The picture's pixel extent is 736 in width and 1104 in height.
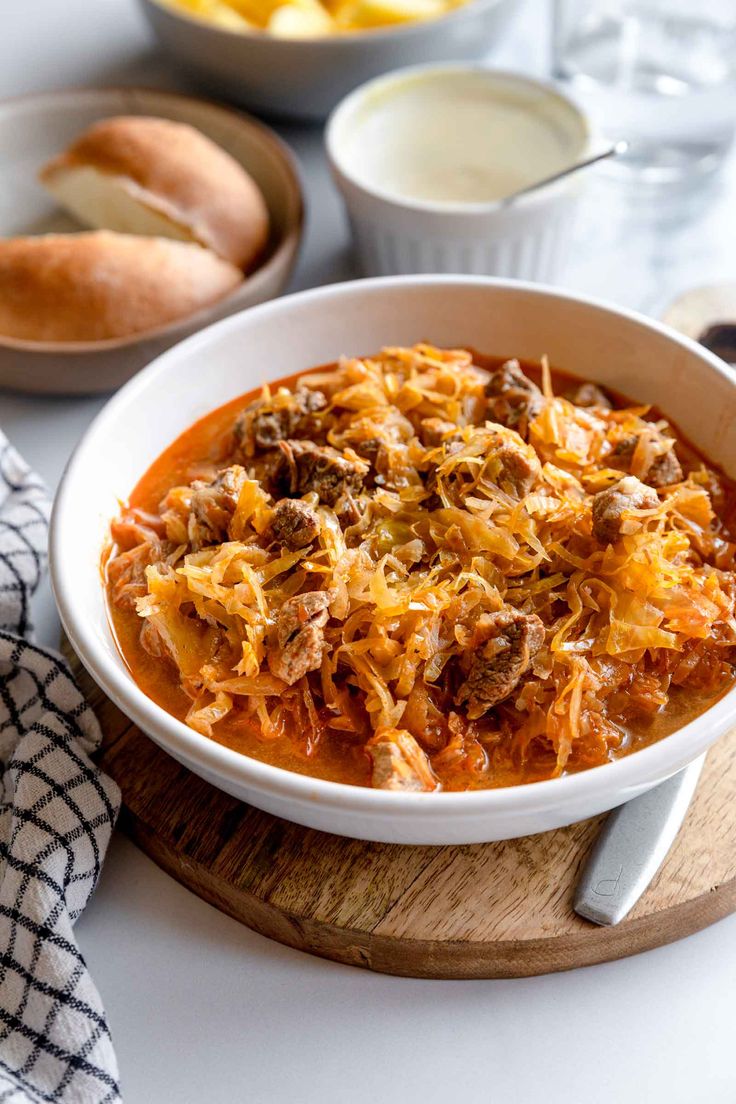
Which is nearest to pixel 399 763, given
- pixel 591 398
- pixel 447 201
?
pixel 591 398

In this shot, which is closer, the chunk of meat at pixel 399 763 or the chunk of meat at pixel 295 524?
the chunk of meat at pixel 399 763

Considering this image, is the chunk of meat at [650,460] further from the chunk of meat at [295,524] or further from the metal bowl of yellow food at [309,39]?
the metal bowl of yellow food at [309,39]

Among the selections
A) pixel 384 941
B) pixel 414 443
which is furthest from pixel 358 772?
pixel 414 443

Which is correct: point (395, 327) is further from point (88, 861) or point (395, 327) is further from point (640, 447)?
point (88, 861)

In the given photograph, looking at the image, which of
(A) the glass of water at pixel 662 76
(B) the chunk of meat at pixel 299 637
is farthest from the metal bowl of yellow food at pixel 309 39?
(B) the chunk of meat at pixel 299 637

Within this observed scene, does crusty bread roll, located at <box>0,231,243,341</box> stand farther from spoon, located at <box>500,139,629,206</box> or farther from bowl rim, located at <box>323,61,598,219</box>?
spoon, located at <box>500,139,629,206</box>

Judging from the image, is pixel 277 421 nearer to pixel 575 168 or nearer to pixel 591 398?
pixel 591 398
